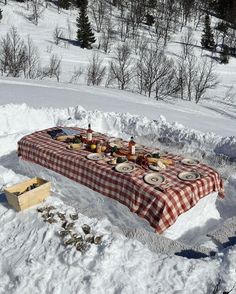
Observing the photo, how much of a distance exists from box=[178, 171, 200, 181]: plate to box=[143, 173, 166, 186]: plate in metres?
0.33

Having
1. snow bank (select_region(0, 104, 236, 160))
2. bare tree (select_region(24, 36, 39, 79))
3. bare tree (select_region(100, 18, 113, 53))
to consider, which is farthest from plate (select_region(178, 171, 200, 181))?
bare tree (select_region(100, 18, 113, 53))

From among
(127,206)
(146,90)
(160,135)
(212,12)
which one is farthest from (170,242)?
(212,12)

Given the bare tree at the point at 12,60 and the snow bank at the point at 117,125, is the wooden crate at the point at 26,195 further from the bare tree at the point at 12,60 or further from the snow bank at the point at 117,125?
the bare tree at the point at 12,60

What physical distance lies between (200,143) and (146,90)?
21.2 m

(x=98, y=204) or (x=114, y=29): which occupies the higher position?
(x=114, y=29)

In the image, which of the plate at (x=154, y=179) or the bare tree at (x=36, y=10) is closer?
the plate at (x=154, y=179)

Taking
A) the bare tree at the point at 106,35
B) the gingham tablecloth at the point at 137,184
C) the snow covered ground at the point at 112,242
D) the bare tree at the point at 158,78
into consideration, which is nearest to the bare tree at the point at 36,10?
the bare tree at the point at 106,35

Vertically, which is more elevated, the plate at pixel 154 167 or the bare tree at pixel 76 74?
the plate at pixel 154 167

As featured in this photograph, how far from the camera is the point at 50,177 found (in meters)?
7.97

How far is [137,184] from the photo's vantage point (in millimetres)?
6211

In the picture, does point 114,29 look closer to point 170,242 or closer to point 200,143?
point 200,143

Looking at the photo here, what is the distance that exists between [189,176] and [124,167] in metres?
1.16

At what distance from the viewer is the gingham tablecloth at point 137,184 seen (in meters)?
5.94

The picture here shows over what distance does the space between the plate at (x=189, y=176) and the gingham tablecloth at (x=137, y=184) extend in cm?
7
